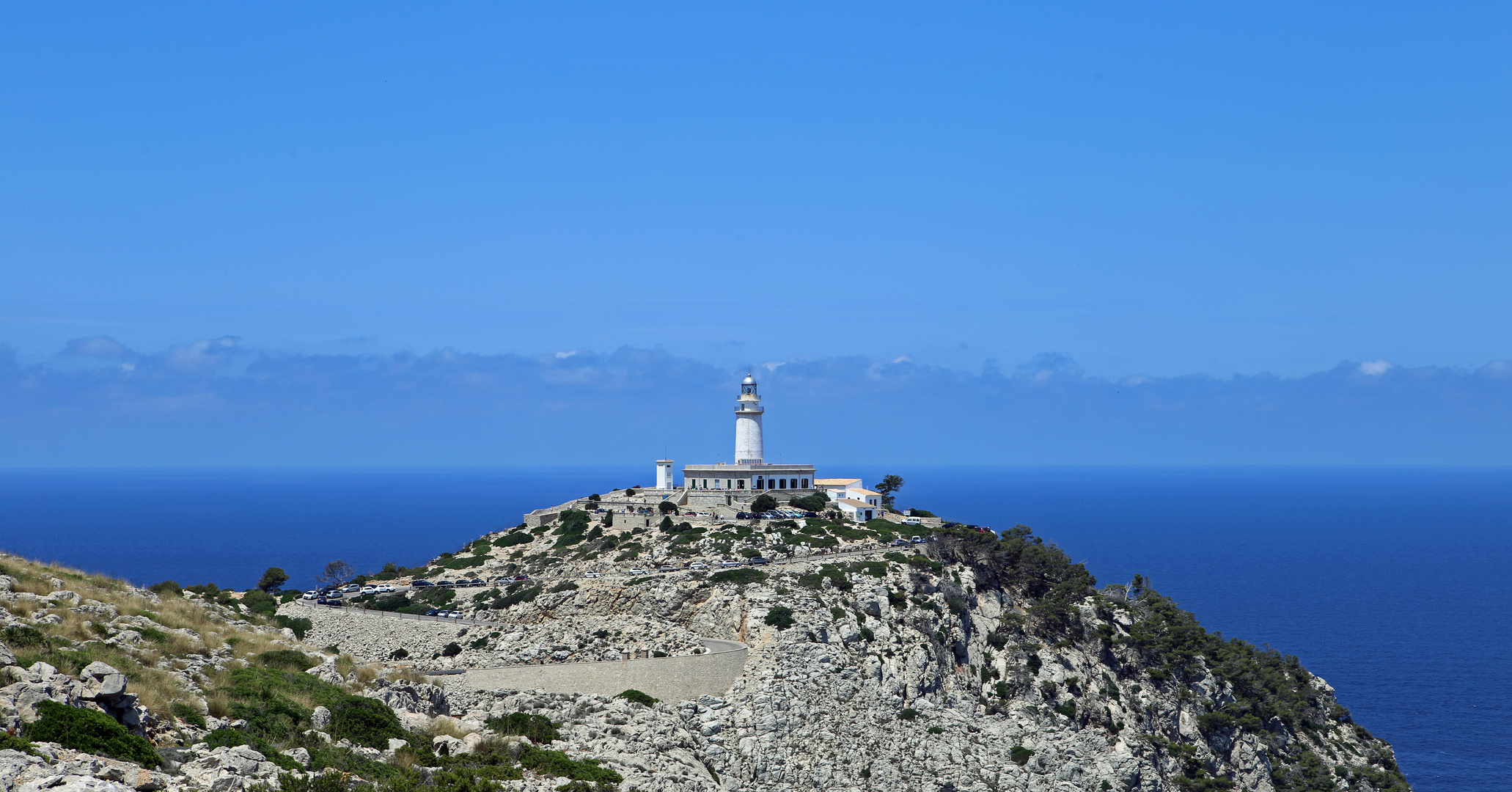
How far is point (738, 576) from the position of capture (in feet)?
189

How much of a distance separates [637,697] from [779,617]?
10791mm

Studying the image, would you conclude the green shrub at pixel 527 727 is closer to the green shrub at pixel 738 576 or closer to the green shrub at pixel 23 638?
the green shrub at pixel 23 638

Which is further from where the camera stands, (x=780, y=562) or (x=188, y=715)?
(x=780, y=562)

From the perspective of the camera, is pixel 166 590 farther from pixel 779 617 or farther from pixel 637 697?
pixel 779 617

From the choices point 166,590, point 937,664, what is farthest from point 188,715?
point 937,664

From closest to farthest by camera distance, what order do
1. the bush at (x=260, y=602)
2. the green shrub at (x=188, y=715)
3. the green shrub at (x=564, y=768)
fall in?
the green shrub at (x=188, y=715) < the green shrub at (x=564, y=768) < the bush at (x=260, y=602)

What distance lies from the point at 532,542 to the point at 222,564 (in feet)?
282

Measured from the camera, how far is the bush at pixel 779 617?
51378 mm

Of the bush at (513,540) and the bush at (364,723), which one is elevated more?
the bush at (513,540)

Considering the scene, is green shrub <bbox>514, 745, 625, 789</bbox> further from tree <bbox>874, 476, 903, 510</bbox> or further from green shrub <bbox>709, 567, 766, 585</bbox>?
tree <bbox>874, 476, 903, 510</bbox>

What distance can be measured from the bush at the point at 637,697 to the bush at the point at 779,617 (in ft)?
30.3

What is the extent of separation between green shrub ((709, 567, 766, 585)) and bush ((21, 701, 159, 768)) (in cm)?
3808

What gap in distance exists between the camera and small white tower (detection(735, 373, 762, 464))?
87.3 meters

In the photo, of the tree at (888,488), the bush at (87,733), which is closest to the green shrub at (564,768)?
the bush at (87,733)
